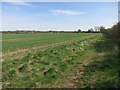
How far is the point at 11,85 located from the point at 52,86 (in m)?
1.98

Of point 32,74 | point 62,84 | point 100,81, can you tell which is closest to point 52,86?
point 62,84

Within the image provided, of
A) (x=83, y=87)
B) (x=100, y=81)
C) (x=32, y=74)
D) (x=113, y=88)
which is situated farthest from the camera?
(x=32, y=74)

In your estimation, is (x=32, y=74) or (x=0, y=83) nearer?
(x=0, y=83)

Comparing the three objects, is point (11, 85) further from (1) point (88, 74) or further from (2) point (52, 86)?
(1) point (88, 74)

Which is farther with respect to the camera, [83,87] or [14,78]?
[14,78]

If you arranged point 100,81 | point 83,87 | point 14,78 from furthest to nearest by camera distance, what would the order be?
1. point 14,78
2. point 100,81
3. point 83,87

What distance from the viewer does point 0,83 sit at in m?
5.05

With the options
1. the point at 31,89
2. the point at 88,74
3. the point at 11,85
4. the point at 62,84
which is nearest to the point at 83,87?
the point at 62,84

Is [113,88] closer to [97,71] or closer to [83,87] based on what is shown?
[83,87]

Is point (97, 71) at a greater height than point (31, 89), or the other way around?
point (97, 71)

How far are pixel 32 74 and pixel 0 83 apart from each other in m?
1.60

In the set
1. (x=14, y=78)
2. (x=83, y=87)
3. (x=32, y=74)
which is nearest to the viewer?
(x=83, y=87)

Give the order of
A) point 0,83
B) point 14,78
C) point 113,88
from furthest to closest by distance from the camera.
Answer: point 14,78 → point 0,83 → point 113,88

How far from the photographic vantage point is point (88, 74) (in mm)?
5438
